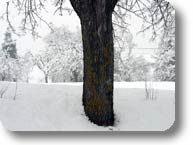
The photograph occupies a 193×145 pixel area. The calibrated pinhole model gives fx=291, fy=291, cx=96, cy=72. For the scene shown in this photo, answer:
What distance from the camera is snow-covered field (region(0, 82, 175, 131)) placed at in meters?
1.75

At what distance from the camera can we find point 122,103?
71.7 inches

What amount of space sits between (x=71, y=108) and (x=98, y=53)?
0.39 metres

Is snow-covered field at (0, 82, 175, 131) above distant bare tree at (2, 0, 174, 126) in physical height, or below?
below

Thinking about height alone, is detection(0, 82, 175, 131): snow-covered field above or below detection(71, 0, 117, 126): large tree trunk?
below

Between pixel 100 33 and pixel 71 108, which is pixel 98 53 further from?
pixel 71 108

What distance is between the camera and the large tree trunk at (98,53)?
1.71 m

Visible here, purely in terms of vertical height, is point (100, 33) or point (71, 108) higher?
point (100, 33)

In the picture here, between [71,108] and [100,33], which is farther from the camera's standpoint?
[71,108]

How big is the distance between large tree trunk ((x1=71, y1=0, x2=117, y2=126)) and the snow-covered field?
74mm

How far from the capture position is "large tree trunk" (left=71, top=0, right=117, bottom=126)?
1708 mm

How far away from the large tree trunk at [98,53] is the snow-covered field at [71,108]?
0.24 ft

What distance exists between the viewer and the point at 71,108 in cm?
181

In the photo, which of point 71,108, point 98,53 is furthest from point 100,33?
point 71,108

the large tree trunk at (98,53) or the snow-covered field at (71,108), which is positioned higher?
the large tree trunk at (98,53)
